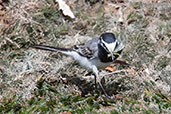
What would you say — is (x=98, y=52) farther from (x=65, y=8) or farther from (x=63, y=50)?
(x=65, y=8)

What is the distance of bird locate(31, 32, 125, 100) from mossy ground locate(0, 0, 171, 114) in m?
0.31

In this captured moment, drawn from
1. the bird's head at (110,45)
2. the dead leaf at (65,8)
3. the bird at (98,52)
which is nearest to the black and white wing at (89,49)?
the bird at (98,52)

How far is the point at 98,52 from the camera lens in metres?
5.66

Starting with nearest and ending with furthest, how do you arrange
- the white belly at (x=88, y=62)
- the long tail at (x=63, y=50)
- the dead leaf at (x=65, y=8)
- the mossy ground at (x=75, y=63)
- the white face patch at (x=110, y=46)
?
1. the mossy ground at (x=75, y=63)
2. the white face patch at (x=110, y=46)
3. the white belly at (x=88, y=62)
4. the long tail at (x=63, y=50)
5. the dead leaf at (x=65, y=8)

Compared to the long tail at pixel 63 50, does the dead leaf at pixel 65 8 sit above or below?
above

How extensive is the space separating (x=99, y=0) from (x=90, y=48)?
7.94 ft

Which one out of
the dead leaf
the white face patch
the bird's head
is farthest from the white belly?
the dead leaf

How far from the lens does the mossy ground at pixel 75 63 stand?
5.18 m

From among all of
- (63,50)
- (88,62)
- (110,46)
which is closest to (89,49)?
(88,62)

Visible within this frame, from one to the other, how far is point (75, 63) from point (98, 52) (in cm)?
98

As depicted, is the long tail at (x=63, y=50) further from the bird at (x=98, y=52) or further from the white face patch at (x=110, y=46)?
the white face patch at (x=110, y=46)

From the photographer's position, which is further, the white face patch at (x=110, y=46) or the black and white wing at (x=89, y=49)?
the black and white wing at (x=89, y=49)

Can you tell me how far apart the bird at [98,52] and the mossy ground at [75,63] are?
306 millimetres

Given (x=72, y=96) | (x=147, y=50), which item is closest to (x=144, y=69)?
(x=147, y=50)
